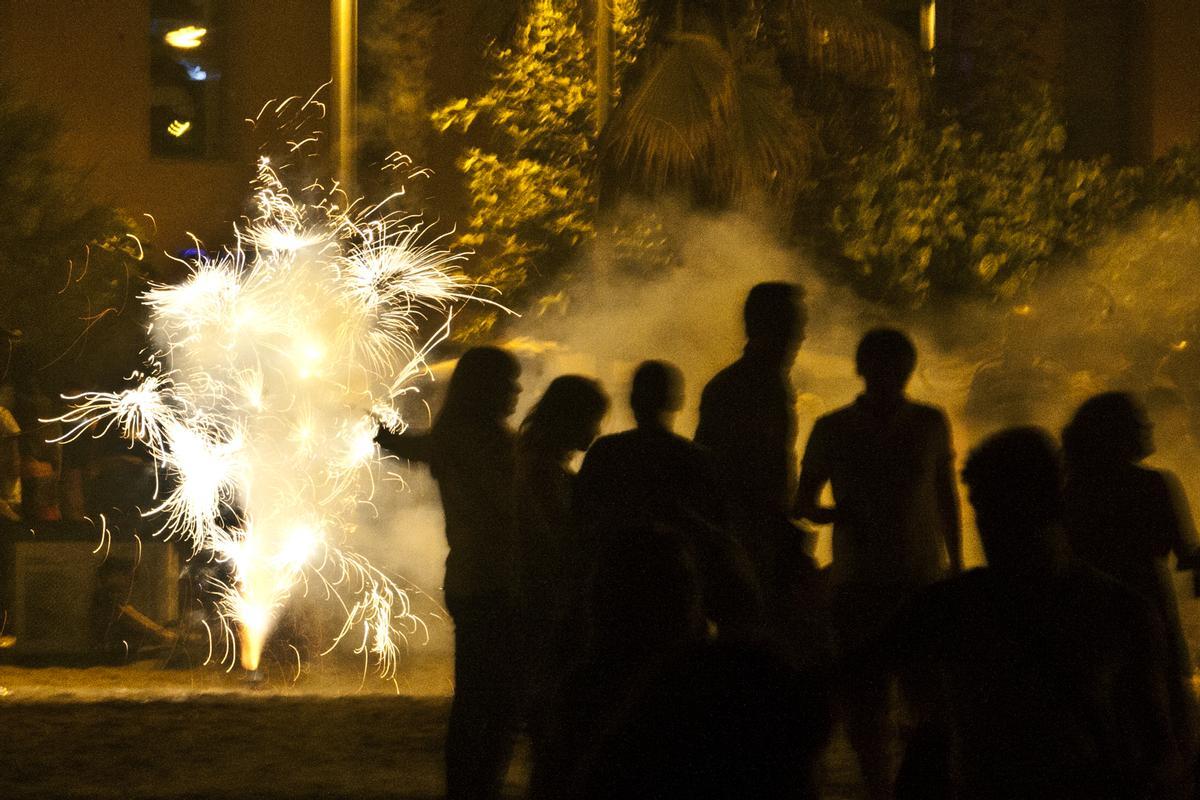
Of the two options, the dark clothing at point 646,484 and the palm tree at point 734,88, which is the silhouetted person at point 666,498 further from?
the palm tree at point 734,88

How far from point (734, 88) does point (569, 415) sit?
772 cm

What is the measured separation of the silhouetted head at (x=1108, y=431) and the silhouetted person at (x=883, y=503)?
2.09 feet

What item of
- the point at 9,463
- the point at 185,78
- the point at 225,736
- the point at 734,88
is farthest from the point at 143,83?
the point at 225,736

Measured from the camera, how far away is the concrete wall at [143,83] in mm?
19984

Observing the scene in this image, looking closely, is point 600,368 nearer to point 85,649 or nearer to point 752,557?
point 85,649

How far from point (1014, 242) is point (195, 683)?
839 cm

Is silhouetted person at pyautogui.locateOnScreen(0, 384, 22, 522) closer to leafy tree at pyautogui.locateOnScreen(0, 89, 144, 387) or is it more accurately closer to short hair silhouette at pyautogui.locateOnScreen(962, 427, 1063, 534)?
leafy tree at pyautogui.locateOnScreen(0, 89, 144, 387)

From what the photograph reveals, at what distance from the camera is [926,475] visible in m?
5.32

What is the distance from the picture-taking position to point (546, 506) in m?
5.32

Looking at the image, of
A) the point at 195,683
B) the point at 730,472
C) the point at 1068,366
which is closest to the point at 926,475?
the point at 730,472

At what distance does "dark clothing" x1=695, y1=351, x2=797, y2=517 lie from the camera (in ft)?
17.3

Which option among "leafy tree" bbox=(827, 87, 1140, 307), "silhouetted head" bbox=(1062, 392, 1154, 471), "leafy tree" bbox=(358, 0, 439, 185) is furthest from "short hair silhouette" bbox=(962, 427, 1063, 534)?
"leafy tree" bbox=(358, 0, 439, 185)

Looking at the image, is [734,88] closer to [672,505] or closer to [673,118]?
[673,118]

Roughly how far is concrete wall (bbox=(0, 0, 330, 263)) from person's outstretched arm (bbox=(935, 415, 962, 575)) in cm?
1572
